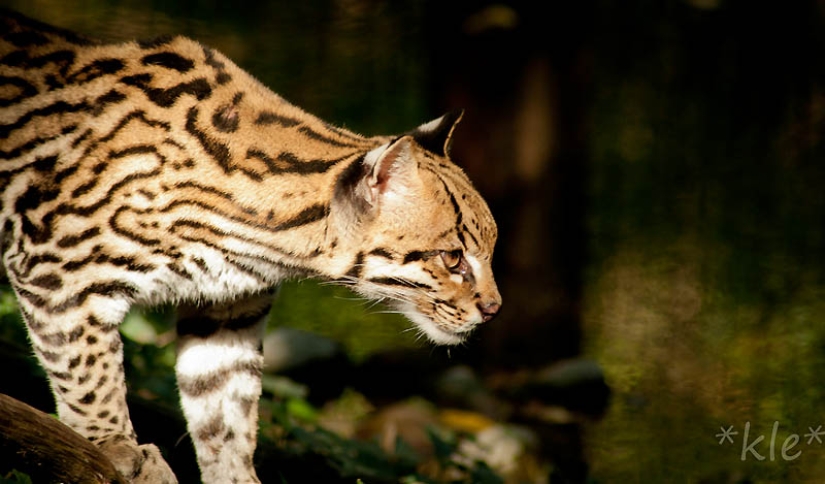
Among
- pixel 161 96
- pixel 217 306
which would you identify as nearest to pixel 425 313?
pixel 217 306

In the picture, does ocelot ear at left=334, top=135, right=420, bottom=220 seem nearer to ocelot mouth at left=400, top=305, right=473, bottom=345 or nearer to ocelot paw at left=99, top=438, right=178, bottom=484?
ocelot mouth at left=400, top=305, right=473, bottom=345

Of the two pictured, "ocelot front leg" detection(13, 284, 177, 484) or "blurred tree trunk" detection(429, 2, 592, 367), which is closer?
"ocelot front leg" detection(13, 284, 177, 484)

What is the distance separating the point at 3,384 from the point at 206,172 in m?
1.64

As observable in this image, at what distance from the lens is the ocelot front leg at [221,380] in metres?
4.88

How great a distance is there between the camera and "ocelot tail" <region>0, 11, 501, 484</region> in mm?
4270

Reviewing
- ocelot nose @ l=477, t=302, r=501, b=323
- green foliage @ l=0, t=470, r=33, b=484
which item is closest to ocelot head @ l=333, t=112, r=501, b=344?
ocelot nose @ l=477, t=302, r=501, b=323

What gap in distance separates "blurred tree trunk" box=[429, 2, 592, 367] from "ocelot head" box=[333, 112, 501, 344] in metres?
4.52

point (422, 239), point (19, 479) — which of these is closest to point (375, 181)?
point (422, 239)

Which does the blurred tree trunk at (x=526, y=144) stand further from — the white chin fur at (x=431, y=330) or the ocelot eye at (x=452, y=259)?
the ocelot eye at (x=452, y=259)

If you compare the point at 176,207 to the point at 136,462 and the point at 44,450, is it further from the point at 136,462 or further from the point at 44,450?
the point at 44,450

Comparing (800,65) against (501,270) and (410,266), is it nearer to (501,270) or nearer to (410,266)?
(501,270)

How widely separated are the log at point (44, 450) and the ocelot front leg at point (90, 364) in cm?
44

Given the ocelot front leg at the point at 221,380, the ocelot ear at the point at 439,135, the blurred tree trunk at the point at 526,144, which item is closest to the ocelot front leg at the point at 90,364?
the ocelot front leg at the point at 221,380

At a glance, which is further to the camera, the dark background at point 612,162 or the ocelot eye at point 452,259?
the dark background at point 612,162
